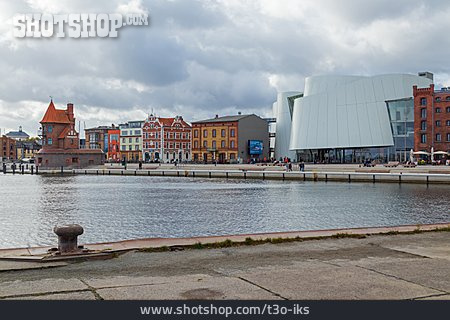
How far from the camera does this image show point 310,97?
117250 millimetres

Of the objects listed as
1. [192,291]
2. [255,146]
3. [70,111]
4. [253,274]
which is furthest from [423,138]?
[192,291]

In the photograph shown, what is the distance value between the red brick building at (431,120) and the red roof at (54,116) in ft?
260

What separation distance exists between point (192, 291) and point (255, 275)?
1.74m

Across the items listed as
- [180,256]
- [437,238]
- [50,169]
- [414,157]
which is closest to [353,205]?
[437,238]

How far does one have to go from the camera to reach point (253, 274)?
9.88 m

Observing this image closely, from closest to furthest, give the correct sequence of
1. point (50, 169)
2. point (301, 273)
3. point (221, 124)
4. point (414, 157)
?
point (301, 273) → point (414, 157) → point (50, 169) → point (221, 124)

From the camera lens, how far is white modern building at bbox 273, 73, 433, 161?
100625 millimetres

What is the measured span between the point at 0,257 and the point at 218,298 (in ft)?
20.2

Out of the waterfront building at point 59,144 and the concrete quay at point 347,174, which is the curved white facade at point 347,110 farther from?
the waterfront building at point 59,144

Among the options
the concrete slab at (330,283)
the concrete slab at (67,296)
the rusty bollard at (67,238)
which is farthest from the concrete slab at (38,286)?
the concrete slab at (330,283)

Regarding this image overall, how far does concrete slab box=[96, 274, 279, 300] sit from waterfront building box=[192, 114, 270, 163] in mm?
119124

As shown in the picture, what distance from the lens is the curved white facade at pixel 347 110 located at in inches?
4031

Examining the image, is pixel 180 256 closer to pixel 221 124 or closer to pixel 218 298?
pixel 218 298

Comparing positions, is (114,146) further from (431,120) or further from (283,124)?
(431,120)
